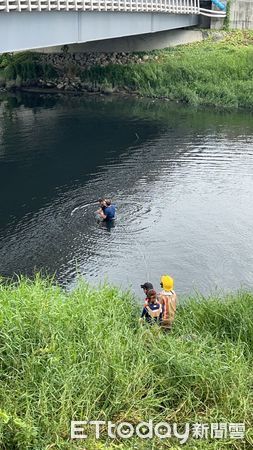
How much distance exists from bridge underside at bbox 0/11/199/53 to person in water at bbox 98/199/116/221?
6.20 meters

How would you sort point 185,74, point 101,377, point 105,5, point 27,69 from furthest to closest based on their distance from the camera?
point 27,69 → point 185,74 → point 105,5 → point 101,377

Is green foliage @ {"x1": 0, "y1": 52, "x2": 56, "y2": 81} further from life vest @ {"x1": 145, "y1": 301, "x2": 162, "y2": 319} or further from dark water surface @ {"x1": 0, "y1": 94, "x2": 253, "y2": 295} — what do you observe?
life vest @ {"x1": 145, "y1": 301, "x2": 162, "y2": 319}

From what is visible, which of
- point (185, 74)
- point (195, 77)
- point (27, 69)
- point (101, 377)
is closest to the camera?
point (101, 377)

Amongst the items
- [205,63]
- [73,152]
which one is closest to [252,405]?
[73,152]

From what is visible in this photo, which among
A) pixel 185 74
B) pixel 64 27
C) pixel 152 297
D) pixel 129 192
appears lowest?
pixel 129 192

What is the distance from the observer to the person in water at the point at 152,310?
11.2m

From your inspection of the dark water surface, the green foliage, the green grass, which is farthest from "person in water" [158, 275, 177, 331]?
the green foliage

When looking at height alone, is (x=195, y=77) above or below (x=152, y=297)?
above

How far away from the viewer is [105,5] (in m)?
27.0

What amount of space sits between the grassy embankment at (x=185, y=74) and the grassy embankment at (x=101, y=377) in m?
32.7

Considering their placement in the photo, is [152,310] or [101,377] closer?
[101,377]

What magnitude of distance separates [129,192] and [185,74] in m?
21.7

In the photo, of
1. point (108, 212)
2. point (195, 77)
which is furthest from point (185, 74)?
point (108, 212)

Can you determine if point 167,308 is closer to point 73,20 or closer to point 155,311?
A: point 155,311
